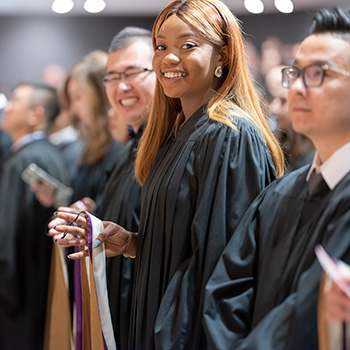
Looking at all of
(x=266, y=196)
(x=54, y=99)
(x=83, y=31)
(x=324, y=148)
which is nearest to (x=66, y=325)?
(x=266, y=196)

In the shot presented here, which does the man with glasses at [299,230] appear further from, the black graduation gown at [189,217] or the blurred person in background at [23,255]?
the blurred person in background at [23,255]

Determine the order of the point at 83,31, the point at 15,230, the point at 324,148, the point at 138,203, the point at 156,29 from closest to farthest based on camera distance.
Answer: the point at 324,148
the point at 156,29
the point at 138,203
the point at 15,230
the point at 83,31

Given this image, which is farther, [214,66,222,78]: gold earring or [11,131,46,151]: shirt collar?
[11,131,46,151]: shirt collar

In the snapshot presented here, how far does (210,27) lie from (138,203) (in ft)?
2.79

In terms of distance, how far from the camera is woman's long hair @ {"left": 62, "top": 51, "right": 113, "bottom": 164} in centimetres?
393

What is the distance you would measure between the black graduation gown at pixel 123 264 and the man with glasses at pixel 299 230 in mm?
842

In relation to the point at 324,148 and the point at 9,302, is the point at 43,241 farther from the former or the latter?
the point at 324,148

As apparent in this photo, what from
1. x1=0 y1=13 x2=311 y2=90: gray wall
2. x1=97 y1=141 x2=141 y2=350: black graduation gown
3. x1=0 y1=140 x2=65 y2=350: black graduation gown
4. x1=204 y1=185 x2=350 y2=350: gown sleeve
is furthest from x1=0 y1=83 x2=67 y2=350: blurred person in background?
x1=204 y1=185 x2=350 y2=350: gown sleeve

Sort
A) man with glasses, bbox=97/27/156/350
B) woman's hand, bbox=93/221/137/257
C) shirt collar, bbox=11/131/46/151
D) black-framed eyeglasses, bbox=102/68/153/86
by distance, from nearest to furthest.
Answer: woman's hand, bbox=93/221/137/257, man with glasses, bbox=97/27/156/350, black-framed eyeglasses, bbox=102/68/153/86, shirt collar, bbox=11/131/46/151

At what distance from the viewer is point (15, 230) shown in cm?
420

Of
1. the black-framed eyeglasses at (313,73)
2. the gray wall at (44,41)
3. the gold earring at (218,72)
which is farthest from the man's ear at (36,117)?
the black-framed eyeglasses at (313,73)

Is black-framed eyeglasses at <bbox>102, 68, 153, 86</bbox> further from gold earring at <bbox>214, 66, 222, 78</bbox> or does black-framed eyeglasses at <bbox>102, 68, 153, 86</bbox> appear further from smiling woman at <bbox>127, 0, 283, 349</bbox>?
gold earring at <bbox>214, 66, 222, 78</bbox>

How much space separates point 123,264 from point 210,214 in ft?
2.64

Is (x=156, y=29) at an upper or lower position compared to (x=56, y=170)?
upper
